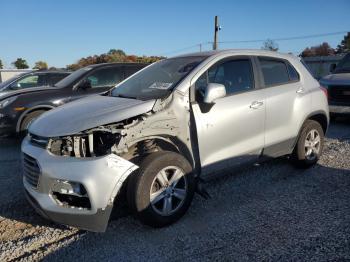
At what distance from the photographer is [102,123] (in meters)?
3.51

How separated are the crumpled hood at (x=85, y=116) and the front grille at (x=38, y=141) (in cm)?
4

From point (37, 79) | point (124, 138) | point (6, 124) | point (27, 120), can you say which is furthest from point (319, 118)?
point (37, 79)

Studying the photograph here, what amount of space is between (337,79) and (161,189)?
7.68 m

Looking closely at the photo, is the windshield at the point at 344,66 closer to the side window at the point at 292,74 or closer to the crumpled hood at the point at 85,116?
the side window at the point at 292,74

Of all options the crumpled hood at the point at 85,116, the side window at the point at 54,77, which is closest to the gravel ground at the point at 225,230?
the crumpled hood at the point at 85,116

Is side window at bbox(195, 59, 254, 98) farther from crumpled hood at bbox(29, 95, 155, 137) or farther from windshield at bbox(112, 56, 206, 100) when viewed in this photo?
crumpled hood at bbox(29, 95, 155, 137)

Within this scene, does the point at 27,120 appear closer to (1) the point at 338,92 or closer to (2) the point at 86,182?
(2) the point at 86,182

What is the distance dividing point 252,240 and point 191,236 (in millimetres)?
584

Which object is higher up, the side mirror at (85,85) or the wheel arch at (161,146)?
the side mirror at (85,85)

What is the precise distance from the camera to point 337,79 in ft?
31.7

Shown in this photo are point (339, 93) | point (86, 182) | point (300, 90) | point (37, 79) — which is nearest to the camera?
point (86, 182)

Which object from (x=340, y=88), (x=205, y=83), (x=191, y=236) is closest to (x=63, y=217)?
(x=191, y=236)

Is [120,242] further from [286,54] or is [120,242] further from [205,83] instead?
[286,54]

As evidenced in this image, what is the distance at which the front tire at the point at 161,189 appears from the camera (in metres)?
3.47
